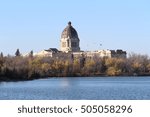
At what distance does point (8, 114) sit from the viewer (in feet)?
37.5

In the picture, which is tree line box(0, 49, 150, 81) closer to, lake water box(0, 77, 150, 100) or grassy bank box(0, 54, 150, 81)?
grassy bank box(0, 54, 150, 81)

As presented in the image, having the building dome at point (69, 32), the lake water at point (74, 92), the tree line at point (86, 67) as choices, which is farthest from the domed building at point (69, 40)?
the lake water at point (74, 92)

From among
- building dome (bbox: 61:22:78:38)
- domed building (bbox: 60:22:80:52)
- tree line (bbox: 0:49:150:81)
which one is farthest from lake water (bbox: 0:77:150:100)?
building dome (bbox: 61:22:78:38)

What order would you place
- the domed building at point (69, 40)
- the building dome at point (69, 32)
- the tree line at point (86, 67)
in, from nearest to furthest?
the tree line at point (86, 67) < the domed building at point (69, 40) < the building dome at point (69, 32)

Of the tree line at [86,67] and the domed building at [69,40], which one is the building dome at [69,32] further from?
the tree line at [86,67]

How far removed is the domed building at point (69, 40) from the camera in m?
134

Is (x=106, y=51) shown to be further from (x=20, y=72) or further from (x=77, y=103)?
(x=77, y=103)

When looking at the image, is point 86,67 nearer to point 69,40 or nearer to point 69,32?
point 69,40

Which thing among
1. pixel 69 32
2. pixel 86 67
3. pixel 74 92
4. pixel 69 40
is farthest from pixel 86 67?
pixel 74 92

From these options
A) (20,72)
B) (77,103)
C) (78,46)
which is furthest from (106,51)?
(77,103)

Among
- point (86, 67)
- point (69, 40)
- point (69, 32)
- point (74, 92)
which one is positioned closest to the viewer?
point (74, 92)

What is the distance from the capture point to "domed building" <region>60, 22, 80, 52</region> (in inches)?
5256

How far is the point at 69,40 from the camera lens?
438 ft

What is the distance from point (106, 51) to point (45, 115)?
11563 cm
